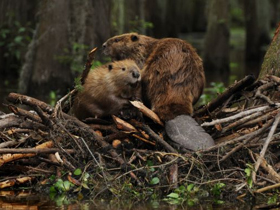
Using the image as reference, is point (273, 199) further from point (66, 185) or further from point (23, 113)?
point (23, 113)

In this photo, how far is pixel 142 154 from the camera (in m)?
6.70

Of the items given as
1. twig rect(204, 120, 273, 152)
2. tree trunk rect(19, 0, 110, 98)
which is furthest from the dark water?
tree trunk rect(19, 0, 110, 98)

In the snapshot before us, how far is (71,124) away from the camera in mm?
6949

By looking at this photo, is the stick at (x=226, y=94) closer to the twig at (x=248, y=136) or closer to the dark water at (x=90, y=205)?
the twig at (x=248, y=136)

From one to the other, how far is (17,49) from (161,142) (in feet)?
38.7

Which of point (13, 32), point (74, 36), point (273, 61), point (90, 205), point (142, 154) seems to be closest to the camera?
point (90, 205)

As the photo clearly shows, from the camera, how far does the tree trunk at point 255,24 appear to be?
85.6ft

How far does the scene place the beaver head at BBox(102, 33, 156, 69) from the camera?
806 centimetres

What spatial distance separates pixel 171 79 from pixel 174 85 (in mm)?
71

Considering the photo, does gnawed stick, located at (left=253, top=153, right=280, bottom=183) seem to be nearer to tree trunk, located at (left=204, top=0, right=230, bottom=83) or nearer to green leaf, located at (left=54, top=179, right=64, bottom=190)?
green leaf, located at (left=54, top=179, right=64, bottom=190)

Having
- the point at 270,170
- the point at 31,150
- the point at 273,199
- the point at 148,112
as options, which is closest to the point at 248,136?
the point at 270,170

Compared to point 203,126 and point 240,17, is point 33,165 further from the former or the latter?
point 240,17

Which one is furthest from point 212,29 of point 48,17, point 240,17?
point 240,17

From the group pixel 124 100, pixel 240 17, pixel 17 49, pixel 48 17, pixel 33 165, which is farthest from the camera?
pixel 240 17
